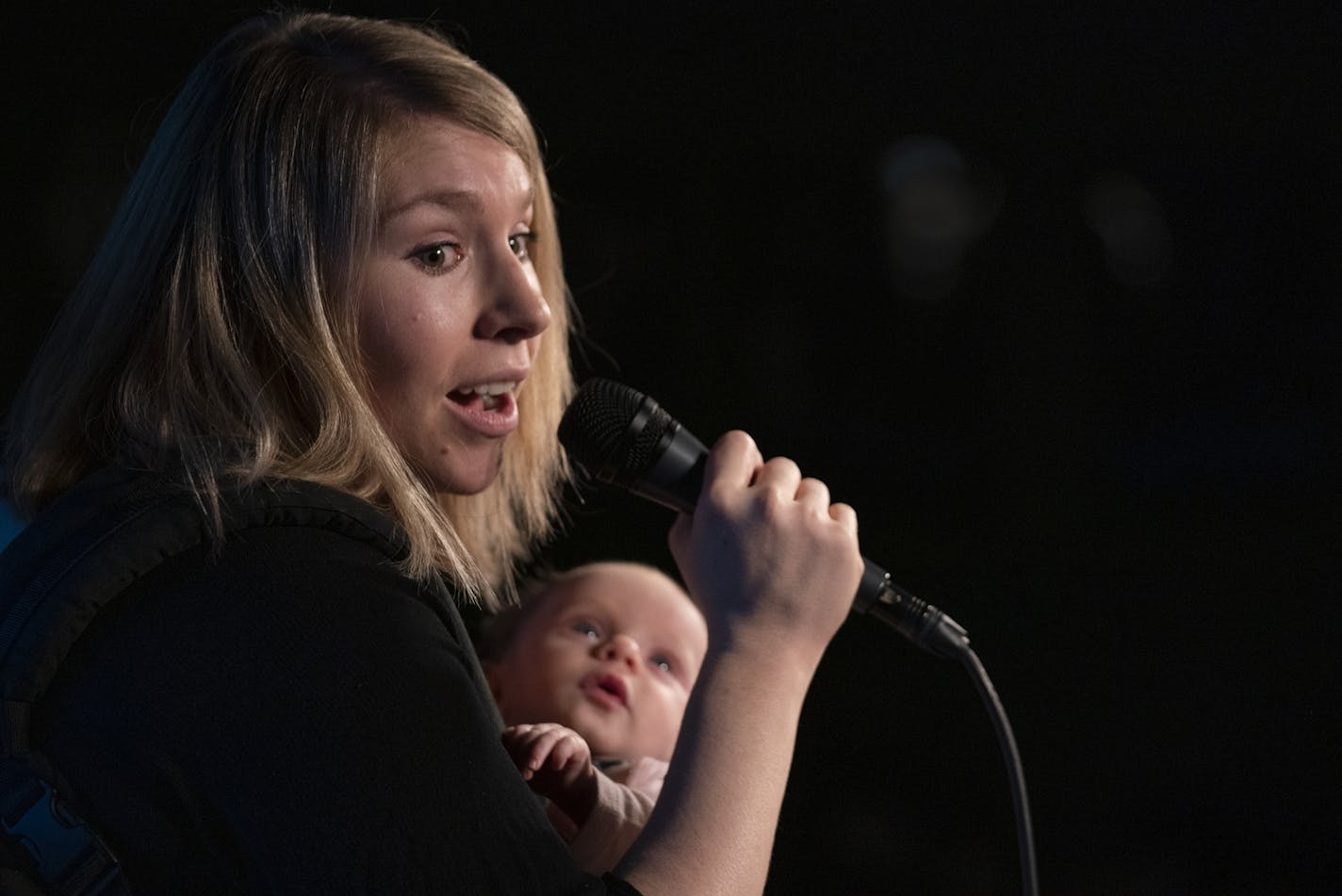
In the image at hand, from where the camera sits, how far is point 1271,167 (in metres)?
3.80

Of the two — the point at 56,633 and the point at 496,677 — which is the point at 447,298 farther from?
the point at 496,677

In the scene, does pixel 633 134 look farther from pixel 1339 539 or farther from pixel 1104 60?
pixel 1339 539

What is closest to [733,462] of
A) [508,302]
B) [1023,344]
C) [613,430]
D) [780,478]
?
[780,478]

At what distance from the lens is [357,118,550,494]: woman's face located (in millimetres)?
1106

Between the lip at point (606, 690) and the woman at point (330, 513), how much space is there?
496 mm

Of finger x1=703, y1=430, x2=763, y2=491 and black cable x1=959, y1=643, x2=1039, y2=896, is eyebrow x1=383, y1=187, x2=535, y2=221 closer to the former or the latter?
finger x1=703, y1=430, x2=763, y2=491

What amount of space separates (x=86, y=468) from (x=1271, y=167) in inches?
142

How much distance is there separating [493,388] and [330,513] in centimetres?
34

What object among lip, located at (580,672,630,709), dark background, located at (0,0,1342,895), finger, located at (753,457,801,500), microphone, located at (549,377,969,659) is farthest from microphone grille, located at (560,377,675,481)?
dark background, located at (0,0,1342,895)

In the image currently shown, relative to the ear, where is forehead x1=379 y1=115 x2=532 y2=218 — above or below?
above

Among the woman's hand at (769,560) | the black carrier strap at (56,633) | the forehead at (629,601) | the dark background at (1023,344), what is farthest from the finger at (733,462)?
the dark background at (1023,344)

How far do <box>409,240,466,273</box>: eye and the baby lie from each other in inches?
23.3

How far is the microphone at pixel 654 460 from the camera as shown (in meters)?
1.18

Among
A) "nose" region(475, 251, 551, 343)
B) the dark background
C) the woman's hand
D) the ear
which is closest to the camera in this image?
the woman's hand
